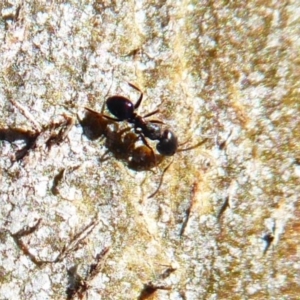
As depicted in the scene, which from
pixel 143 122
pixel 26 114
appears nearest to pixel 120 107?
pixel 143 122

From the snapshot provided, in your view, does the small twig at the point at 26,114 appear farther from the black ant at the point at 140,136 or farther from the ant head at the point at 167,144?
the ant head at the point at 167,144

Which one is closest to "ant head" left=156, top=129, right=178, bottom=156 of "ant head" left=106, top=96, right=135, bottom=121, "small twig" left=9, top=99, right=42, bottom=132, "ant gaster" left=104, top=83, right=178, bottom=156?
"ant gaster" left=104, top=83, right=178, bottom=156

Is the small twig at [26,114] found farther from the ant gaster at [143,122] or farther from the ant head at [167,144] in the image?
the ant head at [167,144]

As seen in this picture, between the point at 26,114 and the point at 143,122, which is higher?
the point at 143,122

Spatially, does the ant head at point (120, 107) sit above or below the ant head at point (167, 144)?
above

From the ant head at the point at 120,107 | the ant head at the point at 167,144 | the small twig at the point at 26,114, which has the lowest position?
the small twig at the point at 26,114

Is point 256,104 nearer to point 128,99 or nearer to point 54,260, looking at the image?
point 128,99

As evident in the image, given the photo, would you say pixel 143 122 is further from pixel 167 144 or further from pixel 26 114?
pixel 26 114

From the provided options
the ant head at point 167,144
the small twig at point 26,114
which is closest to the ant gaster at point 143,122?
the ant head at point 167,144
